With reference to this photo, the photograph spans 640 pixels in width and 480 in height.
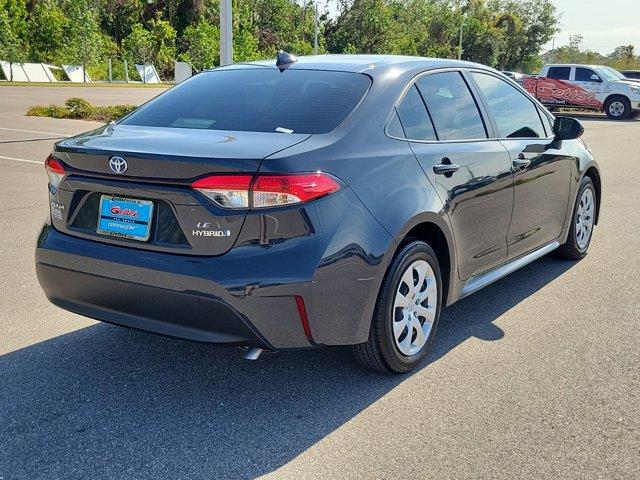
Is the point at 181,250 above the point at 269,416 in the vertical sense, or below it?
above

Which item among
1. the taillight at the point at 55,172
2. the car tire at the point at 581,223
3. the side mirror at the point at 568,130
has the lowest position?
the car tire at the point at 581,223

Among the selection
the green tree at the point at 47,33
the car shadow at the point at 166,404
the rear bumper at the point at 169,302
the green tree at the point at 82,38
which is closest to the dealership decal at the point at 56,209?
the rear bumper at the point at 169,302

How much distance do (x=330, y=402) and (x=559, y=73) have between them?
83.0ft

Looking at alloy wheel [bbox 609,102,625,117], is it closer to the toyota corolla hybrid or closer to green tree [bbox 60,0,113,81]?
the toyota corolla hybrid

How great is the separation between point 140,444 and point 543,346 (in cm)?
242

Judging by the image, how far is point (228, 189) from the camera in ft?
9.95

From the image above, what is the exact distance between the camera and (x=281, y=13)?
170 ft

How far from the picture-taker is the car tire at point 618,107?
25.9 metres

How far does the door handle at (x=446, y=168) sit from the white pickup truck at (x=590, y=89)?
2403cm

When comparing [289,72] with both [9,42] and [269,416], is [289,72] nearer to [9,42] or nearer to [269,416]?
[269,416]

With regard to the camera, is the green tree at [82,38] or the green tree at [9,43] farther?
the green tree at [82,38]

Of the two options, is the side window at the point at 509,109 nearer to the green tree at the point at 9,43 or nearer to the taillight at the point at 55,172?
the taillight at the point at 55,172

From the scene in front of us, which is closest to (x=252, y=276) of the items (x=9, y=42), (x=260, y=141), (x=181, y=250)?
(x=181, y=250)

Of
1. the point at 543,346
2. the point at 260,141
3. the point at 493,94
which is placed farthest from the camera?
the point at 493,94
